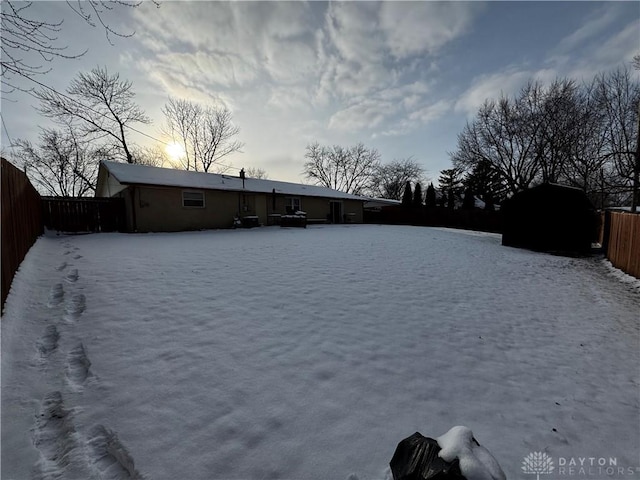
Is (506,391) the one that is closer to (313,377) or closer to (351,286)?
(313,377)

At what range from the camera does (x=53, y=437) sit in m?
1.82

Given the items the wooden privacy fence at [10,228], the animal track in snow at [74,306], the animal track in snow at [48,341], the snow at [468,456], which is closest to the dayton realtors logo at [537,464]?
the snow at [468,456]

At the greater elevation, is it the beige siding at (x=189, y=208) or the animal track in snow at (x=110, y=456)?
the beige siding at (x=189, y=208)

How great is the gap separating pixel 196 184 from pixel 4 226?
12.6 meters

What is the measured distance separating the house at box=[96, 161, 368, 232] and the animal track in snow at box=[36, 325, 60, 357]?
1155 centimetres

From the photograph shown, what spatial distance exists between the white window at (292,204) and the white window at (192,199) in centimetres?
640

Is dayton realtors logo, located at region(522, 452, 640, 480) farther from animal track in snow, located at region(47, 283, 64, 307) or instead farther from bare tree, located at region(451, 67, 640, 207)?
bare tree, located at region(451, 67, 640, 207)

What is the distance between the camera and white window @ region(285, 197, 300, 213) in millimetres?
20391

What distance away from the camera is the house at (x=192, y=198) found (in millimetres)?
13391

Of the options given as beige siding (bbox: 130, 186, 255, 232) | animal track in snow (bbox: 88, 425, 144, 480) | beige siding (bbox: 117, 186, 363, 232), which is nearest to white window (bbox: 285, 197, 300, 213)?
beige siding (bbox: 117, 186, 363, 232)

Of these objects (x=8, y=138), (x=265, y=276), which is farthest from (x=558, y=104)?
(x=8, y=138)

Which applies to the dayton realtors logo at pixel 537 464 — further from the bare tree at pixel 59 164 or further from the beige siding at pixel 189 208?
the bare tree at pixel 59 164

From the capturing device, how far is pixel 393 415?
7.39 ft

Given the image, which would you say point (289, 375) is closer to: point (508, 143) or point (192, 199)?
point (192, 199)
